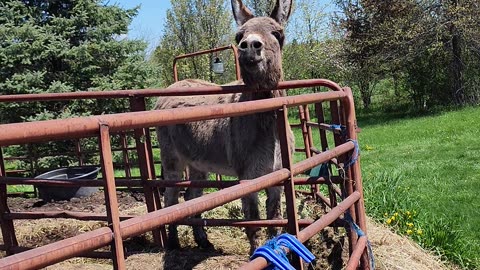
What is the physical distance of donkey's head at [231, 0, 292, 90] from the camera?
3980mm

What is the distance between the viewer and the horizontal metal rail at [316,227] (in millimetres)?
2107

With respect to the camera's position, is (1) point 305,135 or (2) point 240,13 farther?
(1) point 305,135

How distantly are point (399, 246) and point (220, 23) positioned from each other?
80.6ft

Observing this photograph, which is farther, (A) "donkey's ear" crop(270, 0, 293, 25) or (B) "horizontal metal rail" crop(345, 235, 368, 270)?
(A) "donkey's ear" crop(270, 0, 293, 25)

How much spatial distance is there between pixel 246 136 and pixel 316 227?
6.11 ft

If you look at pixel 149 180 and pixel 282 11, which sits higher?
pixel 282 11

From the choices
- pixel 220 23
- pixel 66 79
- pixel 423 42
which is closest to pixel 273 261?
pixel 66 79

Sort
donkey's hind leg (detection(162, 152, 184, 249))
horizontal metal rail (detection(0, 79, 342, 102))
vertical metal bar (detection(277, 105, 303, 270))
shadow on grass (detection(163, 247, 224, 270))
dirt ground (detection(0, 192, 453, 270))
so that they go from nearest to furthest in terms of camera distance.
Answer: vertical metal bar (detection(277, 105, 303, 270)), horizontal metal rail (detection(0, 79, 342, 102)), dirt ground (detection(0, 192, 453, 270)), shadow on grass (detection(163, 247, 224, 270)), donkey's hind leg (detection(162, 152, 184, 249))

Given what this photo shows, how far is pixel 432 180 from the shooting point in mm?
8477

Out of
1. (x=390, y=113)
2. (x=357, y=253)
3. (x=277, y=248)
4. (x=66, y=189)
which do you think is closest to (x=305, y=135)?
(x=357, y=253)

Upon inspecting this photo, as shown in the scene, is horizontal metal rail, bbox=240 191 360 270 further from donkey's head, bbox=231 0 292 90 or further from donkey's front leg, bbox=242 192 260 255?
donkey's head, bbox=231 0 292 90

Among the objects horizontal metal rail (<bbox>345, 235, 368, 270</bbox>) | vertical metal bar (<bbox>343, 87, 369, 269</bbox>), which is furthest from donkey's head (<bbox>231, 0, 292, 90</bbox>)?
horizontal metal rail (<bbox>345, 235, 368, 270</bbox>)

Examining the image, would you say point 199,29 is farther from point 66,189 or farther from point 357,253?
point 357,253

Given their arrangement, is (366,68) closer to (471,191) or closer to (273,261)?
(471,191)
